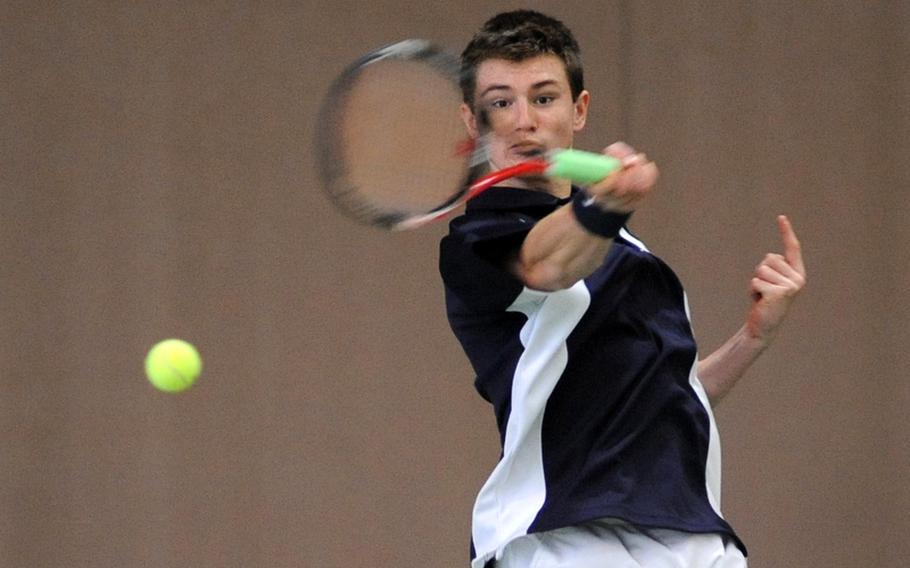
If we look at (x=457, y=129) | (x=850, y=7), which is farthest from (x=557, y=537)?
(x=850, y=7)

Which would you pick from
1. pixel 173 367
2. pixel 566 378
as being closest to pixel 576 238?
pixel 566 378

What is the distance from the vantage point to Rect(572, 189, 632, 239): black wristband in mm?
1751

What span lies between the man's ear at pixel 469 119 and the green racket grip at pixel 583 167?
32cm

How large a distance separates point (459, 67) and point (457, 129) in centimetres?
9

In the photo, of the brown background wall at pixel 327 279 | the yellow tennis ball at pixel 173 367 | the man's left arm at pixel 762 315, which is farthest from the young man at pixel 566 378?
the brown background wall at pixel 327 279

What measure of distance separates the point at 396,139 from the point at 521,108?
179 millimetres

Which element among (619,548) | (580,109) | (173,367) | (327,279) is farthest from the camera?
(327,279)

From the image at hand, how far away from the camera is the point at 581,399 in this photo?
1.95m

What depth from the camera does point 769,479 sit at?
4289 millimetres

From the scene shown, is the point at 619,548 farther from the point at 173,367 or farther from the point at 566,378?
the point at 173,367

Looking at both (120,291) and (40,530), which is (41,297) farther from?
(40,530)

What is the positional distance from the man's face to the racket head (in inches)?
1.2

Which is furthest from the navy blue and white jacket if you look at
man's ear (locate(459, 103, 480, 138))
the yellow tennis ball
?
the yellow tennis ball

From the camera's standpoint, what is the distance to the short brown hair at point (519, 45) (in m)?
2.10
